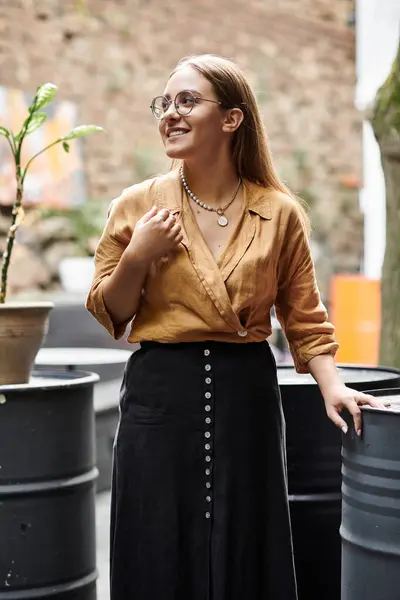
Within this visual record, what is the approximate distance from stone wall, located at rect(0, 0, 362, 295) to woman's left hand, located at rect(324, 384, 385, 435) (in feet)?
25.6

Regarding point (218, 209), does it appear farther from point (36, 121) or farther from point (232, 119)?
point (36, 121)

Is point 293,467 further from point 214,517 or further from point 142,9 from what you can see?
point 142,9

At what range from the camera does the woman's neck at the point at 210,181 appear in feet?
7.29

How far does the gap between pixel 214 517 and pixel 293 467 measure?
1.98 feet

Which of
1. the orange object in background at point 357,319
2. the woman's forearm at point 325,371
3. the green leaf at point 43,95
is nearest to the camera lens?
the woman's forearm at point 325,371

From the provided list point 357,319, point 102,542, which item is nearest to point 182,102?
point 102,542

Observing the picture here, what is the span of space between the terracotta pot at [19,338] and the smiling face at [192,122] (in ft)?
2.74

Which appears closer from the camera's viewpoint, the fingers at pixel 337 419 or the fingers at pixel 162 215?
the fingers at pixel 162 215

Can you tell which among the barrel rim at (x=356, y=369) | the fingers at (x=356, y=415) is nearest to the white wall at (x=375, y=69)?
the barrel rim at (x=356, y=369)

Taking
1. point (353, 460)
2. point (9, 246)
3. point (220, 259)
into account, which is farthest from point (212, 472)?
point (9, 246)

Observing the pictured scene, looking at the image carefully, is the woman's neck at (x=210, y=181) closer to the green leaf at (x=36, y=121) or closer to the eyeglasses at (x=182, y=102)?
the eyeglasses at (x=182, y=102)

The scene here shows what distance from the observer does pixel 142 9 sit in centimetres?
1159

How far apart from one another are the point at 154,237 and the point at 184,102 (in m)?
0.31

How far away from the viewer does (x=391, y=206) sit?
4.04 meters
